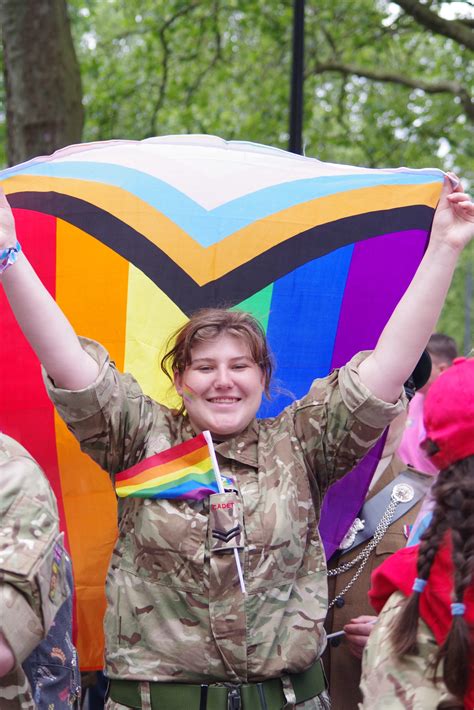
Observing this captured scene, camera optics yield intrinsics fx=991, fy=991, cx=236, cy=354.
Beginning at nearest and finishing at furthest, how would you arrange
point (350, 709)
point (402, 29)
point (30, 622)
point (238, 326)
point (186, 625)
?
1. point (30, 622)
2. point (186, 625)
3. point (238, 326)
4. point (350, 709)
5. point (402, 29)

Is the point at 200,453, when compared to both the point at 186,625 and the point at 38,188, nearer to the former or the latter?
the point at 186,625

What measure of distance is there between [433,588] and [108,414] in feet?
3.11

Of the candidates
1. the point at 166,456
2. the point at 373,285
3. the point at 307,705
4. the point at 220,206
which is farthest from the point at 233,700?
the point at 220,206

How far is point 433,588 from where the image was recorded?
1.90 metres

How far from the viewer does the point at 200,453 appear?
8.25ft

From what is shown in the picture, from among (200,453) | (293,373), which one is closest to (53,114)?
(293,373)

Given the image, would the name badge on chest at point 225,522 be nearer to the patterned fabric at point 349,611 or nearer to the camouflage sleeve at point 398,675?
the camouflage sleeve at point 398,675

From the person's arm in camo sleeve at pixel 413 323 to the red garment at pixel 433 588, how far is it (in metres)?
0.56

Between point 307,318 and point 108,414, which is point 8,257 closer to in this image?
point 108,414

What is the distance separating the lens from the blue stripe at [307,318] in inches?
128

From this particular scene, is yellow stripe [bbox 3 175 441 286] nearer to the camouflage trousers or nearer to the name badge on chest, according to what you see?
the name badge on chest

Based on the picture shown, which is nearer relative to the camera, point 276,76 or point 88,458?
point 88,458

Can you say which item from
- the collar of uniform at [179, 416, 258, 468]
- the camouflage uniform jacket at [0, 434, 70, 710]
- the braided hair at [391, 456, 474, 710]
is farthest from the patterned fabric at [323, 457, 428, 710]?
the camouflage uniform jacket at [0, 434, 70, 710]

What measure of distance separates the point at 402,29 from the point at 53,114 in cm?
607
